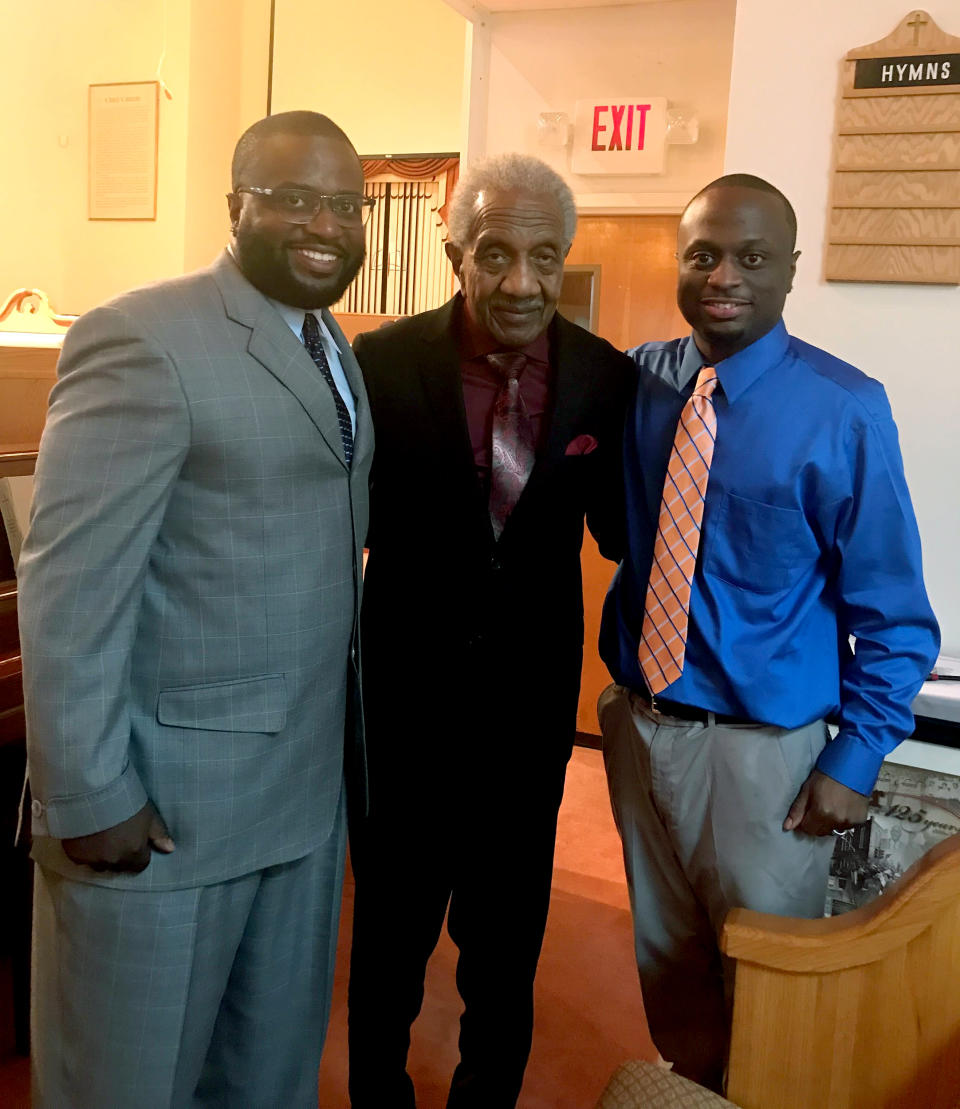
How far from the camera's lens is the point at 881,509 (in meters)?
1.48

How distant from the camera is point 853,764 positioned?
4.91 ft

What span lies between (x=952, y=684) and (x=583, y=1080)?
1.14 meters

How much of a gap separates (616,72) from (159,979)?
3.47 m

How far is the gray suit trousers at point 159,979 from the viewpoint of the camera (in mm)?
1325

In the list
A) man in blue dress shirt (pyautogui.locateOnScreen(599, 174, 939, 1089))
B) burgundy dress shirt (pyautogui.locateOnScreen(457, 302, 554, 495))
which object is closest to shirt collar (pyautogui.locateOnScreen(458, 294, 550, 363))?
burgundy dress shirt (pyautogui.locateOnScreen(457, 302, 554, 495))

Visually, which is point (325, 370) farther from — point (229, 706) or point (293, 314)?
point (229, 706)

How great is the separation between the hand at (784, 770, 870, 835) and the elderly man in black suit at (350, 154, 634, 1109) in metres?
0.42

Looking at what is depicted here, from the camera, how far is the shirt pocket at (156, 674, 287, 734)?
1308 millimetres

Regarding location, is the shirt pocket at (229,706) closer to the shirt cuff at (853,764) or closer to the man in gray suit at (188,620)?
the man in gray suit at (188,620)

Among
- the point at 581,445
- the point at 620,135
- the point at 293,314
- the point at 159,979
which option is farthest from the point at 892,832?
the point at 620,135

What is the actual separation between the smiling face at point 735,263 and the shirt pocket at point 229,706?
2.73ft

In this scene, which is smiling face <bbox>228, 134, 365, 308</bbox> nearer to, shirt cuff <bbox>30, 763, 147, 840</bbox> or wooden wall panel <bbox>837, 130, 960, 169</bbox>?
shirt cuff <bbox>30, 763, 147, 840</bbox>

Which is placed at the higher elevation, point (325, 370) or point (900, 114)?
point (900, 114)

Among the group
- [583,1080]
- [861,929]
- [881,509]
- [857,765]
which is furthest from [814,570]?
[583,1080]
